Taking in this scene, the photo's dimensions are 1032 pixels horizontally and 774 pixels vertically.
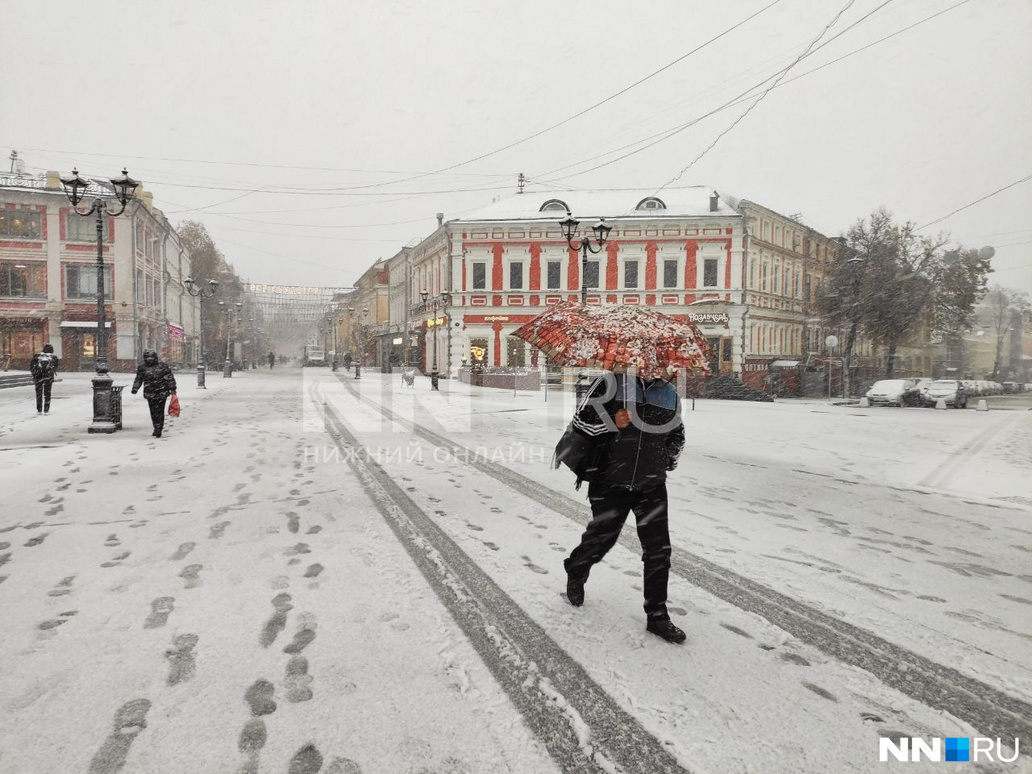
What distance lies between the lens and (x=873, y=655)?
316cm

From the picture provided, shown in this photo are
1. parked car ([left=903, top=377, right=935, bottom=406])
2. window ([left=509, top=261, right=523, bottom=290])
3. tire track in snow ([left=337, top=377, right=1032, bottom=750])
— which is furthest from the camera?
window ([left=509, top=261, right=523, bottom=290])

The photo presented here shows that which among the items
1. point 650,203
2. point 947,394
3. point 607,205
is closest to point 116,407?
point 947,394

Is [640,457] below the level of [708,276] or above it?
below

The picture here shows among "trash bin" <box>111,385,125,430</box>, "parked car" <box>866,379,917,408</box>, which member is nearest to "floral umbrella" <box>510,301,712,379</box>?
"trash bin" <box>111,385,125,430</box>

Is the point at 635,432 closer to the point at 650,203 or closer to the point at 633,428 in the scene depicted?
the point at 633,428

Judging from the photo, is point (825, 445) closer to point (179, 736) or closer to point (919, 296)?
point (179, 736)

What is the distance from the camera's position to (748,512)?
6195 mm

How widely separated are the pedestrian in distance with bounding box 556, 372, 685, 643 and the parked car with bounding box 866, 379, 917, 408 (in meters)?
23.3

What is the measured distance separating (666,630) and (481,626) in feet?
3.55

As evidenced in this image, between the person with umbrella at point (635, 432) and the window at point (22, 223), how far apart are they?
4516 cm

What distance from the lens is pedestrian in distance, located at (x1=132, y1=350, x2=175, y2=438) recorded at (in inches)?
420

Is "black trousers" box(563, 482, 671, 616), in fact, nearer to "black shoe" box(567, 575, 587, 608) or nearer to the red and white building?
"black shoe" box(567, 575, 587, 608)

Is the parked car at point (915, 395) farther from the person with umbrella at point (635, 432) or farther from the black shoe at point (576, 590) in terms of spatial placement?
the black shoe at point (576, 590)

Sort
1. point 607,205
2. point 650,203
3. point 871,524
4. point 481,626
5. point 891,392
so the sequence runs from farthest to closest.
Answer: point 607,205 < point 650,203 < point 891,392 < point 871,524 < point 481,626
